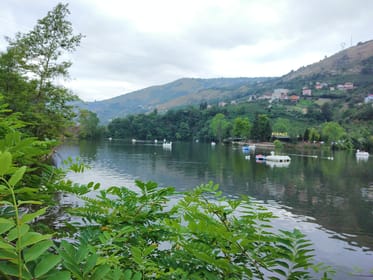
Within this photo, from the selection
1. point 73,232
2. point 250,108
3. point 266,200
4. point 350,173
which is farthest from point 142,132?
point 73,232

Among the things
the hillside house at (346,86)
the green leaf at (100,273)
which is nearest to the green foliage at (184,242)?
the green leaf at (100,273)

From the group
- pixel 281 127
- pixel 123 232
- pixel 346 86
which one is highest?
pixel 346 86

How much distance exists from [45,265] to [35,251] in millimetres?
60

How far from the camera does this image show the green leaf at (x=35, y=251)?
3.24 ft

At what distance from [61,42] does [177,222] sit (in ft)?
67.0

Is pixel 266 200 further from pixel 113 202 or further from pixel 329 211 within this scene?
pixel 113 202

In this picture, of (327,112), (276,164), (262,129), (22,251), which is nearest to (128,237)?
(22,251)

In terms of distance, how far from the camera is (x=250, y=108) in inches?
5797

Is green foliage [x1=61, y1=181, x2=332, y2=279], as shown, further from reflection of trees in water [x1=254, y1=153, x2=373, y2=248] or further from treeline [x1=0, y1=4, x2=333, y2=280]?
reflection of trees in water [x1=254, y1=153, x2=373, y2=248]

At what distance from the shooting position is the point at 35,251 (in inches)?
39.9

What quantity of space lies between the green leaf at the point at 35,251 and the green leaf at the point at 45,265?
31 mm

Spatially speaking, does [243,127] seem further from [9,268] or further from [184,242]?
[9,268]

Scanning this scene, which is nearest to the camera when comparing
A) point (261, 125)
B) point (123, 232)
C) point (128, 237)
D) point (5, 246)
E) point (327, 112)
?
point (5, 246)

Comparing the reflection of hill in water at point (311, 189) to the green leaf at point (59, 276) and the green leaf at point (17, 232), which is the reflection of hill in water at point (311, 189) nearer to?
the green leaf at point (59, 276)
